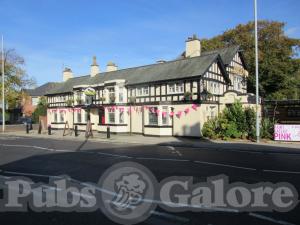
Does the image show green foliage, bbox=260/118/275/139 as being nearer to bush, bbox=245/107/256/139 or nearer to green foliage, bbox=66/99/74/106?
bush, bbox=245/107/256/139

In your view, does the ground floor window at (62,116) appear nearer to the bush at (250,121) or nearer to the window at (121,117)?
the window at (121,117)

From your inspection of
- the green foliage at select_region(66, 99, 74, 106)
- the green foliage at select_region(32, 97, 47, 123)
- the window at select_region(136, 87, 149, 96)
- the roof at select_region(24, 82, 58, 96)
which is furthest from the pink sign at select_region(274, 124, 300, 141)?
the roof at select_region(24, 82, 58, 96)

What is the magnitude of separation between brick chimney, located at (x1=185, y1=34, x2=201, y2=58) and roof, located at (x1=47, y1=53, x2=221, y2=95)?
2.23 meters

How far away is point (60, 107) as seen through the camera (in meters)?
40.4

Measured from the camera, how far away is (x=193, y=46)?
1235 inches

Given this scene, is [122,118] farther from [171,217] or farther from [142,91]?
[171,217]

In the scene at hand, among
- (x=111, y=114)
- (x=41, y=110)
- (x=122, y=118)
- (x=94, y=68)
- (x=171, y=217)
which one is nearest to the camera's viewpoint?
(x=171, y=217)

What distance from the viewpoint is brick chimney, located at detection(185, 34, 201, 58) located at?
102ft

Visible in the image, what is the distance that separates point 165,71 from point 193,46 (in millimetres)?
4363

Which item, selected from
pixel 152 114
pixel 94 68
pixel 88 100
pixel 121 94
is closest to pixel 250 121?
pixel 152 114

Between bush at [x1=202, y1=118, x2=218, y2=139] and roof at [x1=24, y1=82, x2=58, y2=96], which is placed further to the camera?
roof at [x1=24, y1=82, x2=58, y2=96]

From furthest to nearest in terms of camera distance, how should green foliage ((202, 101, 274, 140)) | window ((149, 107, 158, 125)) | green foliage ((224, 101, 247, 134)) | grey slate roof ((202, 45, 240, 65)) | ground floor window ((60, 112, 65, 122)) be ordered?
ground floor window ((60, 112, 65, 122)) → grey slate roof ((202, 45, 240, 65)) → window ((149, 107, 158, 125)) → green foliage ((224, 101, 247, 134)) → green foliage ((202, 101, 274, 140))

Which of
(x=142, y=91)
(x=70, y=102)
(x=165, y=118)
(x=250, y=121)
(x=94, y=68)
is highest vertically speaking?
(x=94, y=68)

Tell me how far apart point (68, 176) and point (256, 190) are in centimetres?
574
